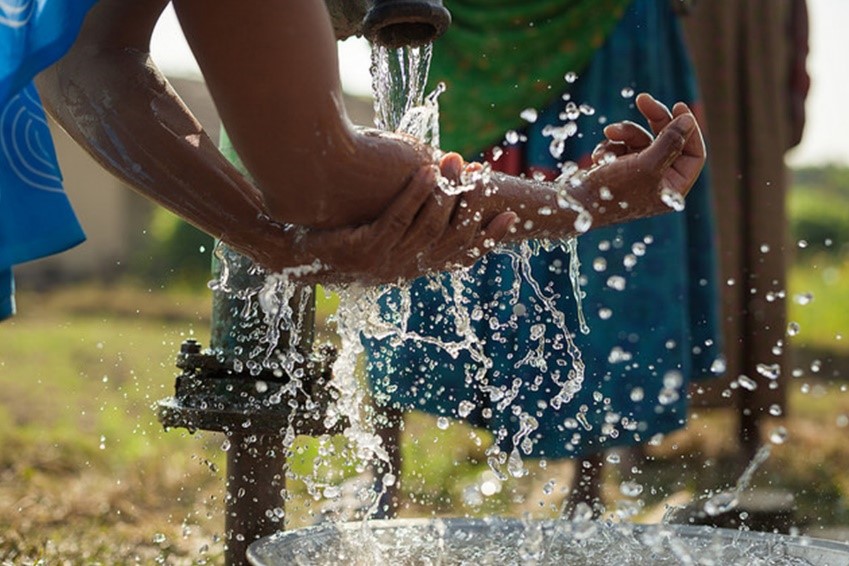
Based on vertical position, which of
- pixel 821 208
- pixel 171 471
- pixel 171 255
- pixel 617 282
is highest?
pixel 617 282

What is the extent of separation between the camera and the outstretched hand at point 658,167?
1.67 m

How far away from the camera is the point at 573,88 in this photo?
9.63ft

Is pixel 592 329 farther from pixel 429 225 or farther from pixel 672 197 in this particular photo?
pixel 429 225

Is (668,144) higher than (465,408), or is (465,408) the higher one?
(668,144)

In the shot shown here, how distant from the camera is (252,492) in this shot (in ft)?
6.50

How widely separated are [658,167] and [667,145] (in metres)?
0.03

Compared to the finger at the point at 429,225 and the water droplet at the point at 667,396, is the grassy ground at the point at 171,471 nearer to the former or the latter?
the water droplet at the point at 667,396

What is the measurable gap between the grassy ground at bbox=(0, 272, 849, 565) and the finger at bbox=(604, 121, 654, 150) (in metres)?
0.62

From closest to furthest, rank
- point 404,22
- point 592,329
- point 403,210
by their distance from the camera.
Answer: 1. point 403,210
2. point 404,22
3. point 592,329

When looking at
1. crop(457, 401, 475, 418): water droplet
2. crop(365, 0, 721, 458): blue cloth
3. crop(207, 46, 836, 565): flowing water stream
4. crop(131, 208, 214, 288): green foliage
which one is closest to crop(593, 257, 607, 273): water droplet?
crop(365, 0, 721, 458): blue cloth

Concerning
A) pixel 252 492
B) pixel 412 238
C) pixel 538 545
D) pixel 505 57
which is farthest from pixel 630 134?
pixel 505 57

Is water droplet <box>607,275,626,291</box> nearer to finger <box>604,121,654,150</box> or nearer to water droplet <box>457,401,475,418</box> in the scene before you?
water droplet <box>457,401,475,418</box>

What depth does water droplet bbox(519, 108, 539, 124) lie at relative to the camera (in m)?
2.76

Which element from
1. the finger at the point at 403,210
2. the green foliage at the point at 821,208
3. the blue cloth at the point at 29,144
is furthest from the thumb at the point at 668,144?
the green foliage at the point at 821,208
